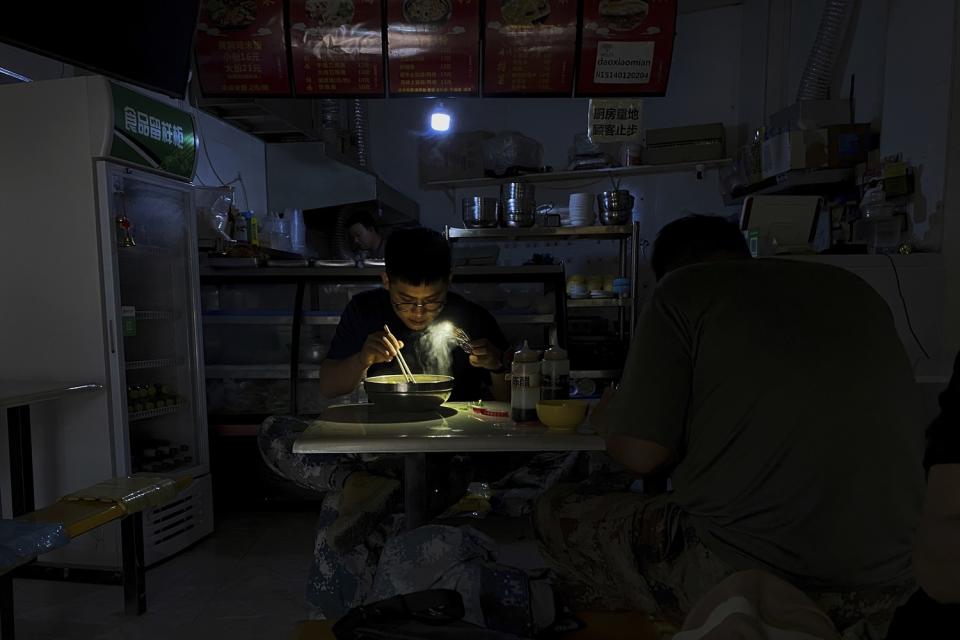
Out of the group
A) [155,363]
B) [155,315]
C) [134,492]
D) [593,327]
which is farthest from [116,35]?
[593,327]

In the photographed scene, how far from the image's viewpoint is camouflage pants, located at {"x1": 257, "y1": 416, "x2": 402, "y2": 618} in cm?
192

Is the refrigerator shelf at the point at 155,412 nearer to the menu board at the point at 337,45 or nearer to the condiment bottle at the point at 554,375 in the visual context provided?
the menu board at the point at 337,45

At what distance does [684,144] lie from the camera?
5.80 m

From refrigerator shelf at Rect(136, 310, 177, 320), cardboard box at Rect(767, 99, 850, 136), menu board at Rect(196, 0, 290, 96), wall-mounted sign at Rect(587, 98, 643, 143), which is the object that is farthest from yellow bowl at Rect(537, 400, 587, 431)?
cardboard box at Rect(767, 99, 850, 136)

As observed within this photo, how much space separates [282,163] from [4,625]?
3.70 m

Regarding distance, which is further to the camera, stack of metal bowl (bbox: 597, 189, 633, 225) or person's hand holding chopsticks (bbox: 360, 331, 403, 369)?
stack of metal bowl (bbox: 597, 189, 633, 225)

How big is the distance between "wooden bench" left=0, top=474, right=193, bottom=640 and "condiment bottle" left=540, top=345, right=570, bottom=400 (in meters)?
1.78

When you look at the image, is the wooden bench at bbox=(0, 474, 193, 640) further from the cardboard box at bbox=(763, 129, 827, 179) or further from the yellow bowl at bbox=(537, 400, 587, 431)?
the cardboard box at bbox=(763, 129, 827, 179)

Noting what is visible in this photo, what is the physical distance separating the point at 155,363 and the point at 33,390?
84cm

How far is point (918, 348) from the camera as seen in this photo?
321 centimetres

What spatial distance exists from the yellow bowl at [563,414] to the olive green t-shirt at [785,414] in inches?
15.8

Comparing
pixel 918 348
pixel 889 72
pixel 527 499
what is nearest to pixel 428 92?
pixel 527 499

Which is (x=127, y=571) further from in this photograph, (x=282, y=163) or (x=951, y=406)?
(x=282, y=163)

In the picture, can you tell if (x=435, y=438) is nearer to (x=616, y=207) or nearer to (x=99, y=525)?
(x=99, y=525)
